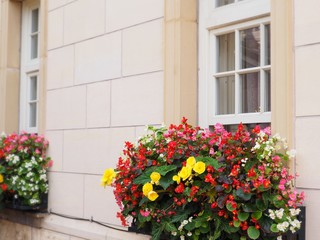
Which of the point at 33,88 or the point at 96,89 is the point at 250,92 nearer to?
the point at 96,89

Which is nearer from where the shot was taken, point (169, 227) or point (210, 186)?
point (210, 186)

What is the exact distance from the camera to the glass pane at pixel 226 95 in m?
4.54

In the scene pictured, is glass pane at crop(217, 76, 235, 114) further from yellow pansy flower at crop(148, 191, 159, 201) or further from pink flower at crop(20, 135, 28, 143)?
pink flower at crop(20, 135, 28, 143)

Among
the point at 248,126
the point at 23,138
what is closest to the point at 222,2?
the point at 248,126

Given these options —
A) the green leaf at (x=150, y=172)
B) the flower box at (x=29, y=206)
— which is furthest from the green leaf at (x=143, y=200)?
the flower box at (x=29, y=206)

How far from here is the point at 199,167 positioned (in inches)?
142

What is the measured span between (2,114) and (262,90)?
4.02 meters

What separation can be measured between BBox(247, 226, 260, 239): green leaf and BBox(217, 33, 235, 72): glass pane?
157 cm

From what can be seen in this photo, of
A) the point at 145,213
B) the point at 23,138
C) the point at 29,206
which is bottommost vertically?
the point at 29,206

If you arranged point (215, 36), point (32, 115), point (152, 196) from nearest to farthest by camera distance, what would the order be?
point (152, 196) → point (215, 36) → point (32, 115)

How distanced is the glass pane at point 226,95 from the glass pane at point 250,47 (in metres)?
0.19

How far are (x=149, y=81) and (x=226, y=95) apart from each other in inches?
29.0

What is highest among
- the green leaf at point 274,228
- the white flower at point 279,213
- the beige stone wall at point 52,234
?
the white flower at point 279,213

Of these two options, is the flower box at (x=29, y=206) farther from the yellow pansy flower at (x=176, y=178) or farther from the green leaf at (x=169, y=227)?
the yellow pansy flower at (x=176, y=178)
